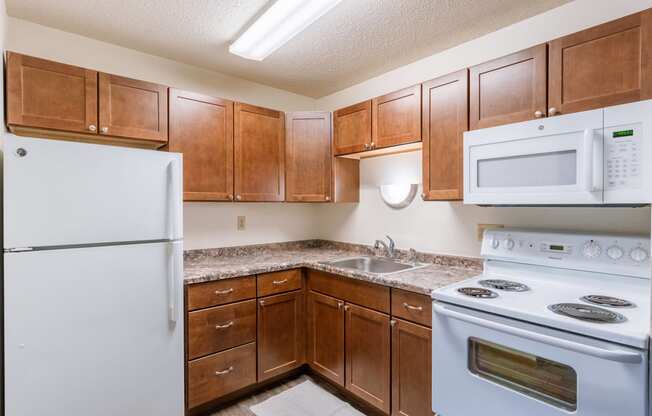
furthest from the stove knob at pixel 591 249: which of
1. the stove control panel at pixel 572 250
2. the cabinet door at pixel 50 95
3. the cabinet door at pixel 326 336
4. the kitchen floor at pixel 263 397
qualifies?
the cabinet door at pixel 50 95

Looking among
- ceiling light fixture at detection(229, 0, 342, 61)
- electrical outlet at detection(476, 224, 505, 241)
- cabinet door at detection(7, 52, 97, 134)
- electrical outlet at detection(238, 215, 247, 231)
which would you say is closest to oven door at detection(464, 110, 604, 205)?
electrical outlet at detection(476, 224, 505, 241)

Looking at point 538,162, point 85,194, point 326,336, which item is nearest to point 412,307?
point 326,336

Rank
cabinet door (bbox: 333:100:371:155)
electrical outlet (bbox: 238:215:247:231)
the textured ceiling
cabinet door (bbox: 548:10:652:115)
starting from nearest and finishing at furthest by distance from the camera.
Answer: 1. cabinet door (bbox: 548:10:652:115)
2. the textured ceiling
3. cabinet door (bbox: 333:100:371:155)
4. electrical outlet (bbox: 238:215:247:231)

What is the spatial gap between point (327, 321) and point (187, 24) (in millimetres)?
2107

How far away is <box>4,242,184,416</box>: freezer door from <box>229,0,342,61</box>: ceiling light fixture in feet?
4.30

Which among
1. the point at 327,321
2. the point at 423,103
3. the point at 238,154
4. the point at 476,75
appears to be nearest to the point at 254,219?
the point at 238,154

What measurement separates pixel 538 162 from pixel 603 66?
46 cm

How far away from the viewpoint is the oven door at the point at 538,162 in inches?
54.2

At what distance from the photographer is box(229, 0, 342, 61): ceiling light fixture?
165cm

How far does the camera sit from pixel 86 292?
153 cm

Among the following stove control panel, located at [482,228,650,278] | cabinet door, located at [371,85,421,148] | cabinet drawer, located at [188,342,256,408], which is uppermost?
cabinet door, located at [371,85,421,148]

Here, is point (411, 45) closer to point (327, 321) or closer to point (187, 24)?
point (187, 24)

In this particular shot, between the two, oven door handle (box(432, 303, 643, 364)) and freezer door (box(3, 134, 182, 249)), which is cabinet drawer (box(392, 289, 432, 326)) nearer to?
oven door handle (box(432, 303, 643, 364))

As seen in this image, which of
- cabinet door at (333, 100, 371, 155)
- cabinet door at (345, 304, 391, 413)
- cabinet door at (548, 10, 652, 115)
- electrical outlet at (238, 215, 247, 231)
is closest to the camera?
cabinet door at (548, 10, 652, 115)
